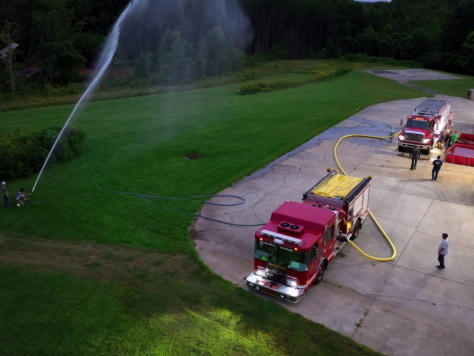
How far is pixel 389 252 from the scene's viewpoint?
16.5m

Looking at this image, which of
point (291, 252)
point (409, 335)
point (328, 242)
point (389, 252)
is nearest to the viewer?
point (409, 335)

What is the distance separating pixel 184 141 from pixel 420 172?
55.3 ft

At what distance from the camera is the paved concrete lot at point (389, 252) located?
12305 mm

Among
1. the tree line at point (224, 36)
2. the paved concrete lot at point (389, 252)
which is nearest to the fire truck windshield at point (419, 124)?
the paved concrete lot at point (389, 252)

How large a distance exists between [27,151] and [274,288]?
19.0 meters

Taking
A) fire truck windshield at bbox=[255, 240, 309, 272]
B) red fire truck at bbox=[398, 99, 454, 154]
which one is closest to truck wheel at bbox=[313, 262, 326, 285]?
fire truck windshield at bbox=[255, 240, 309, 272]

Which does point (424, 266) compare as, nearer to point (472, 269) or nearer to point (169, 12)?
point (472, 269)

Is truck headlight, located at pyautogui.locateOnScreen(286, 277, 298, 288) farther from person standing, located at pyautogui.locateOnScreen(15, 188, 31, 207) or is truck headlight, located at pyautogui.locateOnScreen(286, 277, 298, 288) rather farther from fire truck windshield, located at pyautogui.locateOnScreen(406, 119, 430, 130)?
fire truck windshield, located at pyautogui.locateOnScreen(406, 119, 430, 130)

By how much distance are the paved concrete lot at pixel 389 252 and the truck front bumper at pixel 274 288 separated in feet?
1.31

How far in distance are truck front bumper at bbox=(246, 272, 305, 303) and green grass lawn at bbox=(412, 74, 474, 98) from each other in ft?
161

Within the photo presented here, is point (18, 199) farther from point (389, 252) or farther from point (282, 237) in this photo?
point (389, 252)

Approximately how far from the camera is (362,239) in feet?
57.5

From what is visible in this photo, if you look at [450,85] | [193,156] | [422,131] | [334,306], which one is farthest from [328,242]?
[450,85]

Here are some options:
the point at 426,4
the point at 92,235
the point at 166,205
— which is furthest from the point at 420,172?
the point at 426,4
